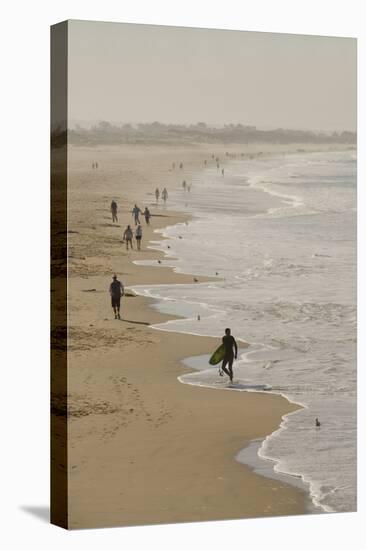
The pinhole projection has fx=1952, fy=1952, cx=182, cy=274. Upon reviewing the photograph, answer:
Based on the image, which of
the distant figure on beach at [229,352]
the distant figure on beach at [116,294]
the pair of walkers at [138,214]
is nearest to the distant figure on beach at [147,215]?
the pair of walkers at [138,214]

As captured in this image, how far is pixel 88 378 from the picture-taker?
20078 millimetres

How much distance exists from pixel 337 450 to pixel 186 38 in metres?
4.75

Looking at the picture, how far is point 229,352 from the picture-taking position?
2088 cm

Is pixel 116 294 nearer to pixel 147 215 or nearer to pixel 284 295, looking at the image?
pixel 147 215

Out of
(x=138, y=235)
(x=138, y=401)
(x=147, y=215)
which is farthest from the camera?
(x=147, y=215)

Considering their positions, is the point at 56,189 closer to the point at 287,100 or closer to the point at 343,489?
the point at 287,100

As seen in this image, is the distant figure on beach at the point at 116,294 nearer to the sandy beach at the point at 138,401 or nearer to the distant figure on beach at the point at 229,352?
the sandy beach at the point at 138,401

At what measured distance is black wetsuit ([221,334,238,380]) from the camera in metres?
20.8

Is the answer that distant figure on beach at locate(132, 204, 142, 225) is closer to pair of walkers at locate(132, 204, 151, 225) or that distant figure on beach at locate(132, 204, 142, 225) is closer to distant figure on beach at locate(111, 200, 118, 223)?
pair of walkers at locate(132, 204, 151, 225)

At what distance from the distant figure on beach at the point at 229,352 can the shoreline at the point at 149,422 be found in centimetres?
19

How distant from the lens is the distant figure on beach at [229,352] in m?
20.8

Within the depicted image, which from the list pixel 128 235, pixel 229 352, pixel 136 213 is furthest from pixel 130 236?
pixel 229 352

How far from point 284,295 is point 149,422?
85.4 inches

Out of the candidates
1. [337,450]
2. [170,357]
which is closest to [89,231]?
[170,357]
